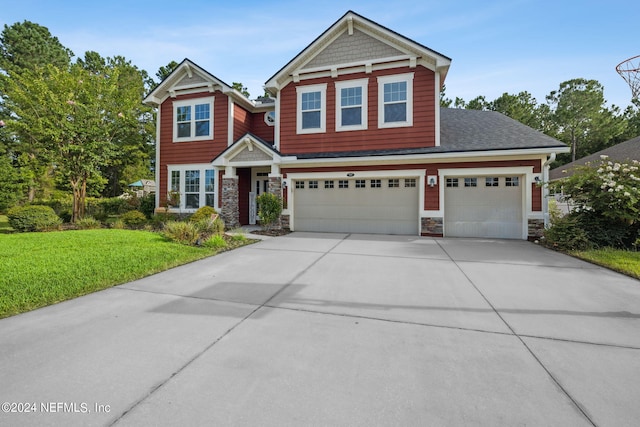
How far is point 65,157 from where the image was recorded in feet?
40.2

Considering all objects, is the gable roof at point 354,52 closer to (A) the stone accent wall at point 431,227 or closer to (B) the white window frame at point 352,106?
(B) the white window frame at point 352,106

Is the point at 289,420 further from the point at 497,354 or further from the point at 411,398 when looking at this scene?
the point at 497,354

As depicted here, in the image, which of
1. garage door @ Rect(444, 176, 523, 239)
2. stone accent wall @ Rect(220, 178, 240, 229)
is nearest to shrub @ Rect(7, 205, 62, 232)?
stone accent wall @ Rect(220, 178, 240, 229)

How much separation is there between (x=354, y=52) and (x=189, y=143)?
8561 mm

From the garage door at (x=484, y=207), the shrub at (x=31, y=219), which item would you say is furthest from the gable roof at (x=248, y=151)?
the garage door at (x=484, y=207)

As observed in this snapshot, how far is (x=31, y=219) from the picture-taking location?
9688 millimetres

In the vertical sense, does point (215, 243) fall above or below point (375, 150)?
below

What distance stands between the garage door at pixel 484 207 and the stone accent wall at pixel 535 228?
0.96 ft

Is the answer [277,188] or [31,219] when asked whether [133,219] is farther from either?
[277,188]

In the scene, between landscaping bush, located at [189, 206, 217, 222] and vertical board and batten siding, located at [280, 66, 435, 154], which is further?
landscaping bush, located at [189, 206, 217, 222]

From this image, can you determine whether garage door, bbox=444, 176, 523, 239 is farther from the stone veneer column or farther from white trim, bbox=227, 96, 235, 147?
white trim, bbox=227, 96, 235, 147

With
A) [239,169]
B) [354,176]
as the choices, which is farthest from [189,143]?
[354,176]

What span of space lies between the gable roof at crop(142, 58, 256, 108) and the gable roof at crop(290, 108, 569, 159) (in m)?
4.74

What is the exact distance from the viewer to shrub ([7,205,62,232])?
962cm
